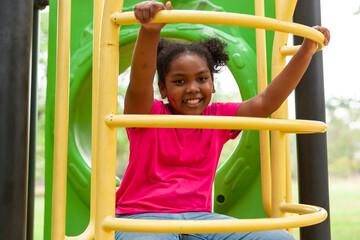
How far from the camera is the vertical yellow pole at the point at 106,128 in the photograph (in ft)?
Answer: 2.99

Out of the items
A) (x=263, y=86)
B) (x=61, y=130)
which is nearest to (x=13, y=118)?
(x=61, y=130)

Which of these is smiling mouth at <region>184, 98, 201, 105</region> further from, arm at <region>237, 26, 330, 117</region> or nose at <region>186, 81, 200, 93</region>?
arm at <region>237, 26, 330, 117</region>

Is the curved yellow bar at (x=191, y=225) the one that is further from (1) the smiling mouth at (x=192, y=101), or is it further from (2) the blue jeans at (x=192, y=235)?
(1) the smiling mouth at (x=192, y=101)

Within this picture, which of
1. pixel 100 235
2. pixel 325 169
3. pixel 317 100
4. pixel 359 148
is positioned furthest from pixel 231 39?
pixel 359 148

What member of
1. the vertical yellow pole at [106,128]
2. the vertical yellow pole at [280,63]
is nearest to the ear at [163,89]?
the vertical yellow pole at [280,63]

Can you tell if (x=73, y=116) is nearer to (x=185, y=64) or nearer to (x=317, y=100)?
(x=185, y=64)

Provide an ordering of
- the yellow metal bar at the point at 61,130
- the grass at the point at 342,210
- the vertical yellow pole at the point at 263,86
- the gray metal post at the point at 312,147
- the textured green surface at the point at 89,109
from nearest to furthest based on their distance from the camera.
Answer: the yellow metal bar at the point at 61,130 → the vertical yellow pole at the point at 263,86 → the gray metal post at the point at 312,147 → the textured green surface at the point at 89,109 → the grass at the point at 342,210

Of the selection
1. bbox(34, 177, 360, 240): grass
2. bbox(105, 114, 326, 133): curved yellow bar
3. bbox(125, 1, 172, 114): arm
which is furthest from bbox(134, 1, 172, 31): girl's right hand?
bbox(34, 177, 360, 240): grass

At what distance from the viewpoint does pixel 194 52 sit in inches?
56.4

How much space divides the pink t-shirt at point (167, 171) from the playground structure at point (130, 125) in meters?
0.14

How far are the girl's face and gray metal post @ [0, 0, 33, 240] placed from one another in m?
0.44

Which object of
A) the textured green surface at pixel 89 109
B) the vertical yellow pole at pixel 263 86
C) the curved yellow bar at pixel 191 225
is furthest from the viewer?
the textured green surface at pixel 89 109

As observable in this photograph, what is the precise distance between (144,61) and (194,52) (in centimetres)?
38

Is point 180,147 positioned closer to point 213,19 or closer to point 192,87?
point 192,87
